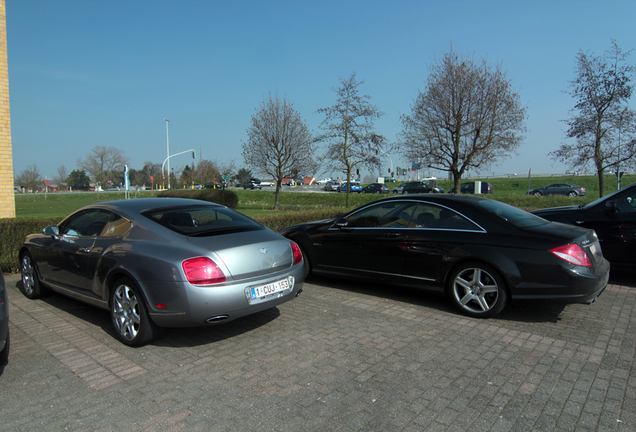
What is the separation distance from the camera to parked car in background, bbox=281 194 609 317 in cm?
456

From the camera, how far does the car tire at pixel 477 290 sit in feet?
15.7

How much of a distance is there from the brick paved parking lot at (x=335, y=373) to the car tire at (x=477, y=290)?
0.50 feet

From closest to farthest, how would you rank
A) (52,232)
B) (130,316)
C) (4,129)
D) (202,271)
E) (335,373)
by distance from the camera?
1. (335,373)
2. (202,271)
3. (130,316)
4. (52,232)
5. (4,129)

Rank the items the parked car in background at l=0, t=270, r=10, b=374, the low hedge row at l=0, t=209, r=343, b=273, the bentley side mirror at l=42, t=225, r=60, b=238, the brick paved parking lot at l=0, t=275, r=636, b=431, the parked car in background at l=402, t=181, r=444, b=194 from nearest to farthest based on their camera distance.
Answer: the brick paved parking lot at l=0, t=275, r=636, b=431, the parked car in background at l=0, t=270, r=10, b=374, the bentley side mirror at l=42, t=225, r=60, b=238, the low hedge row at l=0, t=209, r=343, b=273, the parked car in background at l=402, t=181, r=444, b=194

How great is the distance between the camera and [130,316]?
4.11 m

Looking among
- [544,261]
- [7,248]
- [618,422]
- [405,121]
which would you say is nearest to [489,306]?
[544,261]

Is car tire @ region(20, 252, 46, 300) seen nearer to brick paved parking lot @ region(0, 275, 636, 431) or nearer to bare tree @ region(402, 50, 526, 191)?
brick paved parking lot @ region(0, 275, 636, 431)

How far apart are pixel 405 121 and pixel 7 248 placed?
15.8m

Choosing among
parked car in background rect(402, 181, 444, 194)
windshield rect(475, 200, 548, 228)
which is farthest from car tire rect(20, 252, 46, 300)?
parked car in background rect(402, 181, 444, 194)

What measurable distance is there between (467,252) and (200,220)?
3148mm

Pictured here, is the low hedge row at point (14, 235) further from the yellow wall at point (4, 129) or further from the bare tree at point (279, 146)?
the bare tree at point (279, 146)

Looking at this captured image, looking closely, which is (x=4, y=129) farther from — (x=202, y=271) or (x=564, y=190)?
(x=564, y=190)

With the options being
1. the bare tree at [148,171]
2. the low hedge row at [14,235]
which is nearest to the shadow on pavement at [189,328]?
the low hedge row at [14,235]

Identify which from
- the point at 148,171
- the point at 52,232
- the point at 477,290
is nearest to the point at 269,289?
the point at 477,290
